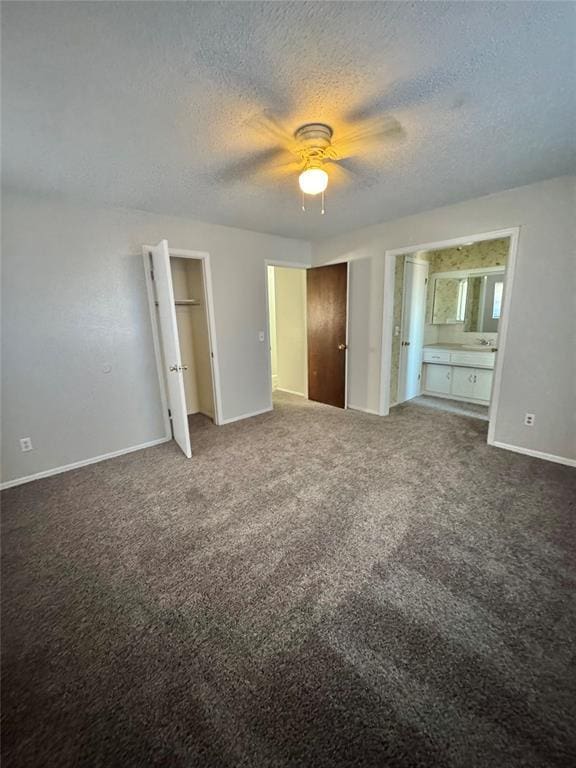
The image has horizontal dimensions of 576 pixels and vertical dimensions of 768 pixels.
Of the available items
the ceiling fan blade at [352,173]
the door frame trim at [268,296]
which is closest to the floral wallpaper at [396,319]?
the door frame trim at [268,296]

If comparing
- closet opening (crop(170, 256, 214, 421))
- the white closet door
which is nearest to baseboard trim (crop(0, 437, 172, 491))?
the white closet door

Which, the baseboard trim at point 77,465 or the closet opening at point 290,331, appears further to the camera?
the closet opening at point 290,331

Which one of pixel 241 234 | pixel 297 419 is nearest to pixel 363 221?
pixel 241 234

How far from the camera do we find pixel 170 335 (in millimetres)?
2869

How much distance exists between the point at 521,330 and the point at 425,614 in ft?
8.67

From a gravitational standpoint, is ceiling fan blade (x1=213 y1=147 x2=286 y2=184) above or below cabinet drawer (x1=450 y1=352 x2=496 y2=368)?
above

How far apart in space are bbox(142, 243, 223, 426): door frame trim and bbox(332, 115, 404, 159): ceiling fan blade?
6.66 ft

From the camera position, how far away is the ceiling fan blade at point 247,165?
1.92 metres

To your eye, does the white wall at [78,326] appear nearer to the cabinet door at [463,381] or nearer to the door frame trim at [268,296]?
the door frame trim at [268,296]

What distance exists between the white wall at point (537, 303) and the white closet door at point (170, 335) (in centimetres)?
278

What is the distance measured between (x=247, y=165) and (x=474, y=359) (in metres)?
3.96

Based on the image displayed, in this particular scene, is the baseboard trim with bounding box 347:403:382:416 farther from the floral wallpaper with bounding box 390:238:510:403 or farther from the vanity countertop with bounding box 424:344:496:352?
the vanity countertop with bounding box 424:344:496:352

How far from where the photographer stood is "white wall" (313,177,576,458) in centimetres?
252

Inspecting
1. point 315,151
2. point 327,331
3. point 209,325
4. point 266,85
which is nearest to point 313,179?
point 315,151
